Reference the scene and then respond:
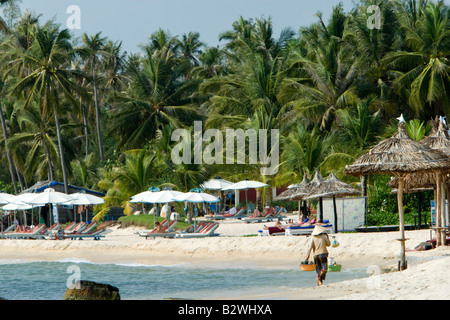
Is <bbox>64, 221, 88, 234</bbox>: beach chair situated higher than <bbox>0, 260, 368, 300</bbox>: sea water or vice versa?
<bbox>64, 221, 88, 234</bbox>: beach chair

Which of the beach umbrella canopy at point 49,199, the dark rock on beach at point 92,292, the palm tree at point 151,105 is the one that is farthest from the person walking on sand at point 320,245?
the palm tree at point 151,105

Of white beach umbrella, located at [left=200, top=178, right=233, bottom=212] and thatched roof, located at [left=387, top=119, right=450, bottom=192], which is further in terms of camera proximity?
white beach umbrella, located at [left=200, top=178, right=233, bottom=212]

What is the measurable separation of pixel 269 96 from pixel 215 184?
29.3 feet

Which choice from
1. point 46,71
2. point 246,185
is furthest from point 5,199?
point 246,185

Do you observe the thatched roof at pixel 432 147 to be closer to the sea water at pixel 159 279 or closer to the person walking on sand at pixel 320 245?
the sea water at pixel 159 279

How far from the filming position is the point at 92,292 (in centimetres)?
1095

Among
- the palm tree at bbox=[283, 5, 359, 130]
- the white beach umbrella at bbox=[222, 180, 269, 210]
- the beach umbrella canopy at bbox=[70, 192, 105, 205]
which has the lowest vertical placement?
the beach umbrella canopy at bbox=[70, 192, 105, 205]

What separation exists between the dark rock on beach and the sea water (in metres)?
2.64

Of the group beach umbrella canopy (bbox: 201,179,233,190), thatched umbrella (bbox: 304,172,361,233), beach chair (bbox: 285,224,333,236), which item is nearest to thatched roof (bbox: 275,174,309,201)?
thatched umbrella (bbox: 304,172,361,233)

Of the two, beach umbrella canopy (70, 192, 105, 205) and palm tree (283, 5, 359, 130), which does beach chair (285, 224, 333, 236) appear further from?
palm tree (283, 5, 359, 130)

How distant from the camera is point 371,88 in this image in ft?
108

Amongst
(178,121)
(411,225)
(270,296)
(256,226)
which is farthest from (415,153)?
(178,121)

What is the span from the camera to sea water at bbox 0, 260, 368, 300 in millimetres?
14078
